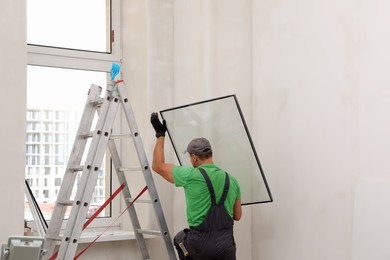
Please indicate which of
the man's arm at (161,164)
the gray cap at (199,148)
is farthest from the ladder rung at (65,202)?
the gray cap at (199,148)

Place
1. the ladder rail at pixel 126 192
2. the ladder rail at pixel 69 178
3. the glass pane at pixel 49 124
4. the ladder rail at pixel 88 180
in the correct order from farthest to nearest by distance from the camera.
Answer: the glass pane at pixel 49 124, the ladder rail at pixel 126 192, the ladder rail at pixel 69 178, the ladder rail at pixel 88 180

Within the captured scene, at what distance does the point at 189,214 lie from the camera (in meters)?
3.78

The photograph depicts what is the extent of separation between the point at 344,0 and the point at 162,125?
4.39 ft

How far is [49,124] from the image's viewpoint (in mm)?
4574

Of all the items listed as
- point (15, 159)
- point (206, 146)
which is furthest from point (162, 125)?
point (15, 159)

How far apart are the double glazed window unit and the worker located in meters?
1.14

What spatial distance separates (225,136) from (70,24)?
148cm

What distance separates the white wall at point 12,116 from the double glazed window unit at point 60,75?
0.69m

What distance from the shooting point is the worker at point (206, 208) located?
3705 millimetres

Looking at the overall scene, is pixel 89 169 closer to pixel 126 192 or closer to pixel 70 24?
pixel 126 192

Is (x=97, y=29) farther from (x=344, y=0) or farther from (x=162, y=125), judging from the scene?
(x=344, y=0)

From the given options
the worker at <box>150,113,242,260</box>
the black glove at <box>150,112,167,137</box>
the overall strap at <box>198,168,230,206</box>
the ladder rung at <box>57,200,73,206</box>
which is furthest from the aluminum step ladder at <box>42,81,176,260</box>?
the overall strap at <box>198,168,230,206</box>

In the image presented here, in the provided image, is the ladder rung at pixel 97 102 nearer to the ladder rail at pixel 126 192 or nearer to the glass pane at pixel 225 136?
the ladder rail at pixel 126 192

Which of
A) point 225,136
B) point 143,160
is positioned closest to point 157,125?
point 143,160
